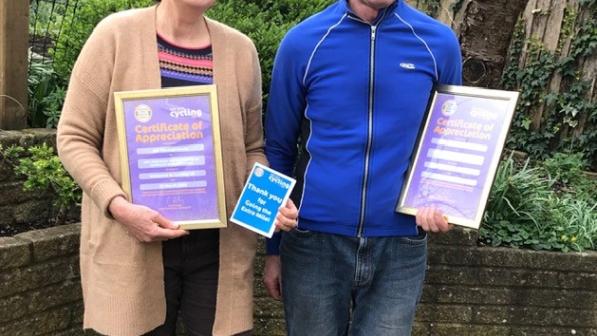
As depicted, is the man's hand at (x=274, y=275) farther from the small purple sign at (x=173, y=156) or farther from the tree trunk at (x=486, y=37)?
the tree trunk at (x=486, y=37)

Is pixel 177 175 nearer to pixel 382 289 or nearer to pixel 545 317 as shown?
pixel 382 289

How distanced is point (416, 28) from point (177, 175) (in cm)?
95

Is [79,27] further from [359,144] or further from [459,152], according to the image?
[459,152]

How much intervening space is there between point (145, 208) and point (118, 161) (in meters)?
0.18

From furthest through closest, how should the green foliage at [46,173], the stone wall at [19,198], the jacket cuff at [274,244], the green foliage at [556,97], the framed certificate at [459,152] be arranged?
the green foliage at [556,97] → the stone wall at [19,198] → the green foliage at [46,173] → the jacket cuff at [274,244] → the framed certificate at [459,152]

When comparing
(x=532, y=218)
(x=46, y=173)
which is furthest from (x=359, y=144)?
(x=532, y=218)

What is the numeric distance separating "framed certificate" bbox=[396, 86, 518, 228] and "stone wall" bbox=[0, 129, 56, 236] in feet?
7.87

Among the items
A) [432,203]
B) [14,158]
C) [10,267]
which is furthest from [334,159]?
[14,158]

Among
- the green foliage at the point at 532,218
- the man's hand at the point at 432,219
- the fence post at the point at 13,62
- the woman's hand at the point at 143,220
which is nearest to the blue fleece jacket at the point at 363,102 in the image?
the man's hand at the point at 432,219

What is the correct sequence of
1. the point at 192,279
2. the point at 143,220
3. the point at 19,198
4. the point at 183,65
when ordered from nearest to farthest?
the point at 143,220 → the point at 183,65 → the point at 192,279 → the point at 19,198

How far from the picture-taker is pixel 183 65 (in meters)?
2.16

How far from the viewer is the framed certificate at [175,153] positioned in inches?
81.8

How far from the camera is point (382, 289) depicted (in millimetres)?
2377

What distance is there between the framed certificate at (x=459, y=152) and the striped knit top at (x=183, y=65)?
768 millimetres
